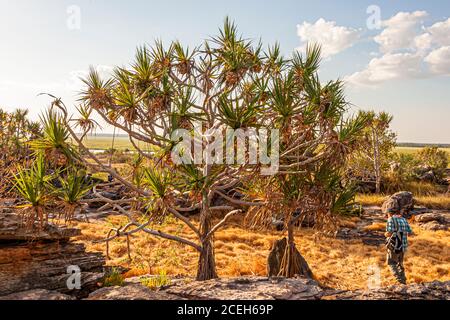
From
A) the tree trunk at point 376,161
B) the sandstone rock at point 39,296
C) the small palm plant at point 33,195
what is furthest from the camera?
the tree trunk at point 376,161

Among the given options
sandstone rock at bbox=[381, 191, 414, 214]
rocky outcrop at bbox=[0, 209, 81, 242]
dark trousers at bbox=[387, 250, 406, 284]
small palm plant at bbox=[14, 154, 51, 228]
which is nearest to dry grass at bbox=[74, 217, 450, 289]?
dark trousers at bbox=[387, 250, 406, 284]

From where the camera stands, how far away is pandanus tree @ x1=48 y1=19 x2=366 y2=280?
205 inches

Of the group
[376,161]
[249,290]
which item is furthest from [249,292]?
[376,161]

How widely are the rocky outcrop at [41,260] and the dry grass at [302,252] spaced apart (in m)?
1.99

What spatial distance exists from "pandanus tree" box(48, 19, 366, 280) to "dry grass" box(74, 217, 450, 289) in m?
2.40

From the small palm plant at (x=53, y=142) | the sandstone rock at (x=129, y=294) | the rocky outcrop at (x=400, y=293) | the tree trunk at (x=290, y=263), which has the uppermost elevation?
the small palm plant at (x=53, y=142)

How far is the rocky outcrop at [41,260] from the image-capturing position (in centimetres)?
502

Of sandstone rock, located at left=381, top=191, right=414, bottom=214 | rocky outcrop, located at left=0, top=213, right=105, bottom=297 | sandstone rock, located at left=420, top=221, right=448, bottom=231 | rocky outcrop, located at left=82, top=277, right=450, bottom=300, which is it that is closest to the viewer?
rocky outcrop, located at left=82, top=277, right=450, bottom=300

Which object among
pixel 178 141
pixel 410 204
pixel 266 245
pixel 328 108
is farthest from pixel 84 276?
pixel 410 204

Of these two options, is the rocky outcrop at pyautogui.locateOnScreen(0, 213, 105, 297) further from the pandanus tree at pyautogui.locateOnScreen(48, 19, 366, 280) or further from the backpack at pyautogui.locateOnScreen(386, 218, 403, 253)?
the backpack at pyautogui.locateOnScreen(386, 218, 403, 253)

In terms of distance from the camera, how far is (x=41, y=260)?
19.0ft

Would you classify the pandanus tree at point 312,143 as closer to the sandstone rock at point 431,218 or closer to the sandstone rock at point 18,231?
the sandstone rock at point 18,231

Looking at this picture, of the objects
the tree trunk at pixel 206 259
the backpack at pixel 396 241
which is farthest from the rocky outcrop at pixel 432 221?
the tree trunk at pixel 206 259
